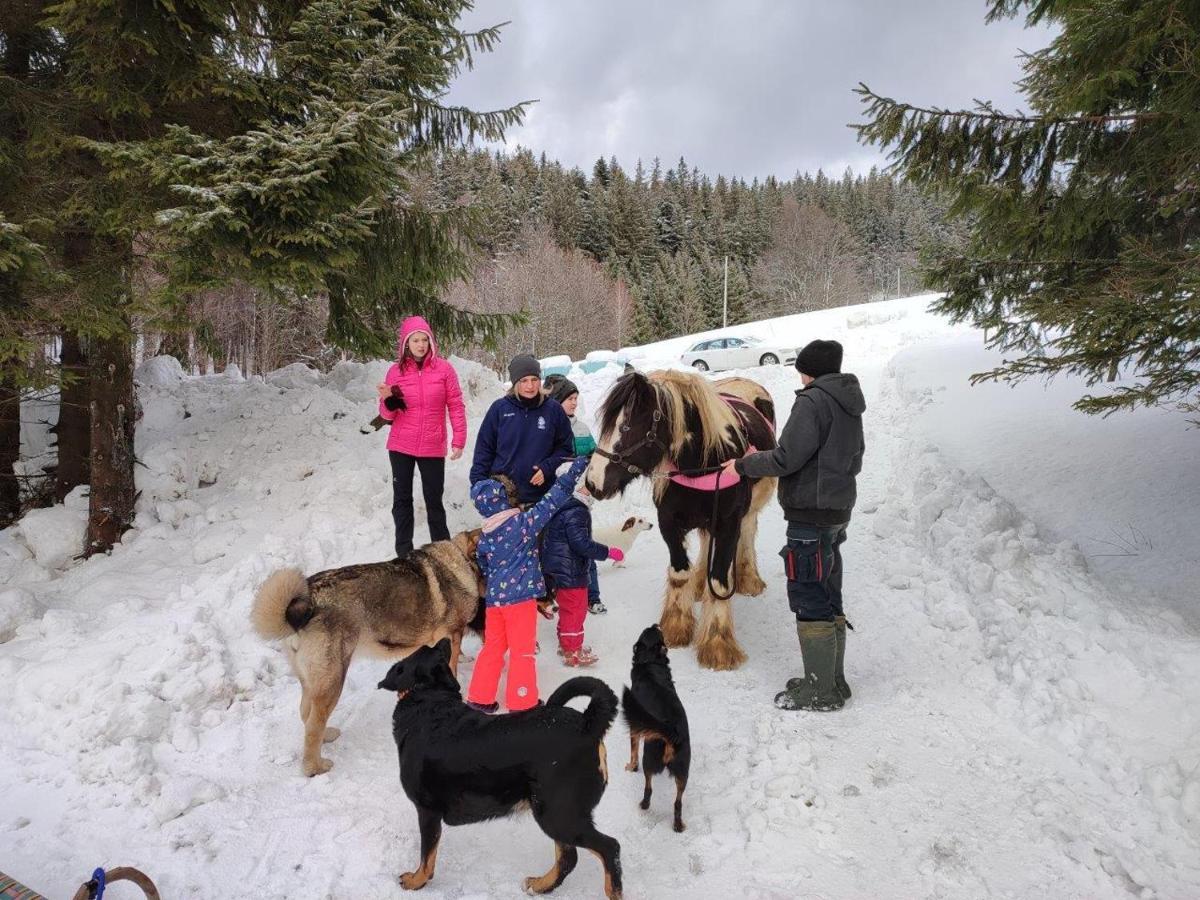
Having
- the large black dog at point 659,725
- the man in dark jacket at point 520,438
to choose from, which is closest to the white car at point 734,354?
the man in dark jacket at point 520,438

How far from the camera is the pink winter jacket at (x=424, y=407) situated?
18.5ft

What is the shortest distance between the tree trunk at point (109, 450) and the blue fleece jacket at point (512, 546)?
4.54 meters

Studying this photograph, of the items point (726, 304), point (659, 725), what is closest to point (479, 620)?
point (659, 725)

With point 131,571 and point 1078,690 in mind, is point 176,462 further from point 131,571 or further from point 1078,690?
point 1078,690

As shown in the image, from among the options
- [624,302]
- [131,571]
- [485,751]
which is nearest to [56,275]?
[131,571]

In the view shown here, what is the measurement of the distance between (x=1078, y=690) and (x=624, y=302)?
4506 cm

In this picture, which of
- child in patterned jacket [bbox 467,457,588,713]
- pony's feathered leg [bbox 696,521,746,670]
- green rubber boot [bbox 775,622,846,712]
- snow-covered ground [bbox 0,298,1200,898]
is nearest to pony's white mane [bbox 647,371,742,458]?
pony's feathered leg [bbox 696,521,746,670]

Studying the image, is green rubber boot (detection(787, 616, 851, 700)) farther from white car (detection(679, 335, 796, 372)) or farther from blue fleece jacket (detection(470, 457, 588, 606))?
white car (detection(679, 335, 796, 372))

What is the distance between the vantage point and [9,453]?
6773 mm

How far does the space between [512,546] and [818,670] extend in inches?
87.5

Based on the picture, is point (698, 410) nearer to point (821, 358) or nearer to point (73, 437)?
point (821, 358)

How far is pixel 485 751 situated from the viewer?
2.58 meters

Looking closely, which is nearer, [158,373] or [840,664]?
[840,664]

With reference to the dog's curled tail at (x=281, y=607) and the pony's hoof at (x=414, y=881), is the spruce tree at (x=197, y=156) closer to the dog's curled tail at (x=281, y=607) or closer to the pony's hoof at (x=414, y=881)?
the dog's curled tail at (x=281, y=607)
